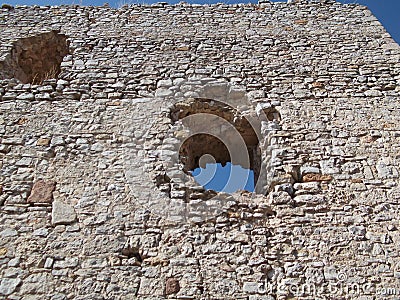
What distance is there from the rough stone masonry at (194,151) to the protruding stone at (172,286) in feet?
0.04

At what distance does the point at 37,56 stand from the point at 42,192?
270 cm

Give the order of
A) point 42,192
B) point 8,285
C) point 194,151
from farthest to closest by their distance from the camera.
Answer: point 194,151 < point 42,192 < point 8,285

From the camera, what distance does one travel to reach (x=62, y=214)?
3.76 metres

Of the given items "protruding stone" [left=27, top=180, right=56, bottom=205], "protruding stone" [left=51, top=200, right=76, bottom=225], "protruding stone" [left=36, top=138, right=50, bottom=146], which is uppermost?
"protruding stone" [left=36, top=138, right=50, bottom=146]

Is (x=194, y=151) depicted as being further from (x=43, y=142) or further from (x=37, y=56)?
(x=37, y=56)

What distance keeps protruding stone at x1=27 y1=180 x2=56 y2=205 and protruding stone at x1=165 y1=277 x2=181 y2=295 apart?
1446mm

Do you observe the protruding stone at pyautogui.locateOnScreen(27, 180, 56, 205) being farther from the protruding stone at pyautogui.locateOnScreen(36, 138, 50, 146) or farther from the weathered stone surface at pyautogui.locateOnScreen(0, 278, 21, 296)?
the weathered stone surface at pyautogui.locateOnScreen(0, 278, 21, 296)

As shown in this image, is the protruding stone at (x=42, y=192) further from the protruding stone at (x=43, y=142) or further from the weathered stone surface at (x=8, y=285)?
the weathered stone surface at (x=8, y=285)

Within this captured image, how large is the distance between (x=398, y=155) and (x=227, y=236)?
2.09 metres

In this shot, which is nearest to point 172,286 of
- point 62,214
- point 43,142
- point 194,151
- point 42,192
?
point 62,214

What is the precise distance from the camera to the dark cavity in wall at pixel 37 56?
5.37m

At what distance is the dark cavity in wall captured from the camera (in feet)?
17.6

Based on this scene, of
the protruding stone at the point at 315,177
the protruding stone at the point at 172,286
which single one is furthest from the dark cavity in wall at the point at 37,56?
the protruding stone at the point at 315,177

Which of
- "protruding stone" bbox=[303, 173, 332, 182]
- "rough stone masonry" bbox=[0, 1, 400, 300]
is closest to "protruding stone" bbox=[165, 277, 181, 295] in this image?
"rough stone masonry" bbox=[0, 1, 400, 300]
